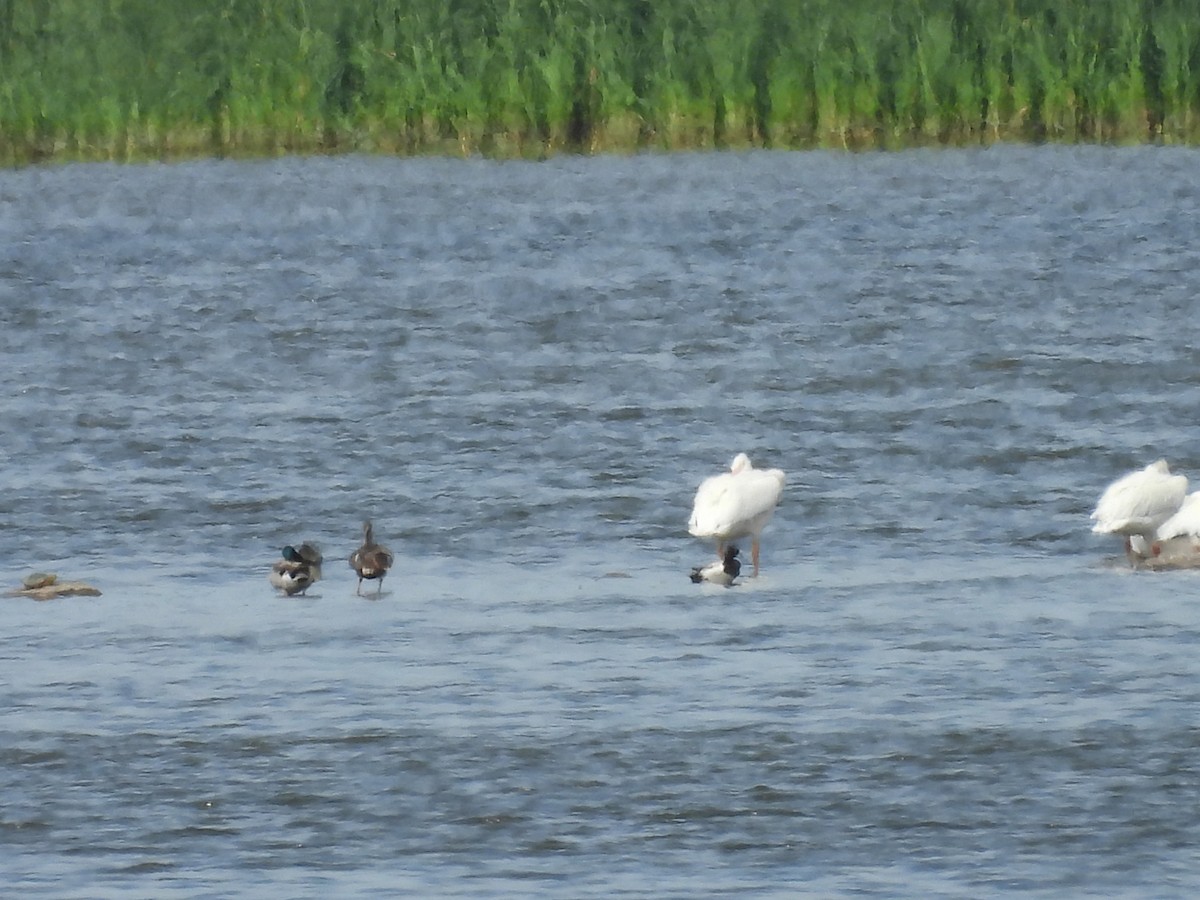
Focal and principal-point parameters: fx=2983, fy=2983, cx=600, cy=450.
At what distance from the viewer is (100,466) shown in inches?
526

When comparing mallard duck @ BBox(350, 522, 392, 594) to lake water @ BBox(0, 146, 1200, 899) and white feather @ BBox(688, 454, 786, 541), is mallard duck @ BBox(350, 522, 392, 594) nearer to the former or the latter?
lake water @ BBox(0, 146, 1200, 899)

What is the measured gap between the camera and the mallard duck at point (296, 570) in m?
10.1

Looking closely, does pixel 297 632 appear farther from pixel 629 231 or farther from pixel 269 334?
pixel 629 231

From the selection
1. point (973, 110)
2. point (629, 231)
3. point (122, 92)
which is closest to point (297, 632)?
point (629, 231)

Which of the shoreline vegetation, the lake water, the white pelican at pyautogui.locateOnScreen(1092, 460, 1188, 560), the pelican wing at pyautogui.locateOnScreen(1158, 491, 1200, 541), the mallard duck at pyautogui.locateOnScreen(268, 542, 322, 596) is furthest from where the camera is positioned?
the shoreline vegetation

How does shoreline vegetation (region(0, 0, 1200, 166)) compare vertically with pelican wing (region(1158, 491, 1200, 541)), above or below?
above

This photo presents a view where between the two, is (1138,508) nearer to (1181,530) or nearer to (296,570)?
(1181,530)

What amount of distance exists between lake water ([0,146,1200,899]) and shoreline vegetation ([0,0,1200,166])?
5.70 m

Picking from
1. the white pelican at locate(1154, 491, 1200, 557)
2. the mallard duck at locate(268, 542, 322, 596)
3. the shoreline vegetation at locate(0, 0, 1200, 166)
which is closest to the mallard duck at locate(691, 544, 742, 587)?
the mallard duck at locate(268, 542, 322, 596)

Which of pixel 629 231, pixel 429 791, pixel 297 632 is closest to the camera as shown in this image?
pixel 429 791

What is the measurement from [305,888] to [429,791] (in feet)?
2.67

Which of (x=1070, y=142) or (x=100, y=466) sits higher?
(x=1070, y=142)

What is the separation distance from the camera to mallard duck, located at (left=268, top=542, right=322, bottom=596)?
10078 millimetres

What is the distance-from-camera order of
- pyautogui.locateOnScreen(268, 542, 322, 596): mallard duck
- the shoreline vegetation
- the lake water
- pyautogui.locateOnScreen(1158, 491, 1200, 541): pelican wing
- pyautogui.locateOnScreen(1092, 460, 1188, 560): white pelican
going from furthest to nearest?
1. the shoreline vegetation
2. pyautogui.locateOnScreen(1158, 491, 1200, 541): pelican wing
3. pyautogui.locateOnScreen(1092, 460, 1188, 560): white pelican
4. pyautogui.locateOnScreen(268, 542, 322, 596): mallard duck
5. the lake water
